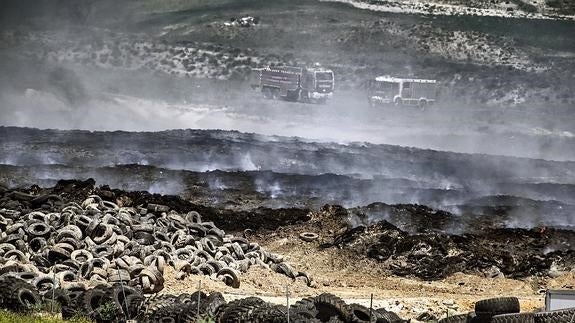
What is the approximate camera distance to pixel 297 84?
71562 mm

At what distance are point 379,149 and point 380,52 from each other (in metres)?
26.8

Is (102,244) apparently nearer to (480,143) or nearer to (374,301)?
(374,301)

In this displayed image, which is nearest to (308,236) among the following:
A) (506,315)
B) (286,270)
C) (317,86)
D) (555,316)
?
(286,270)

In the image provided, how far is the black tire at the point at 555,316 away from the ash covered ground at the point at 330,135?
6.34 metres

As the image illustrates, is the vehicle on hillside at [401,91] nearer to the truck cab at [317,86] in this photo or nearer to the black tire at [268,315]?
the truck cab at [317,86]

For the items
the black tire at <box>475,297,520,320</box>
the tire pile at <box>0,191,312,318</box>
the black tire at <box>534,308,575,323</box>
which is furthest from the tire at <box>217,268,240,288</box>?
the black tire at <box>534,308,575,323</box>

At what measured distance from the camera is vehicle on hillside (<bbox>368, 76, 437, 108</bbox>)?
243ft

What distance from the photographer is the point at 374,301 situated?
27.1 m

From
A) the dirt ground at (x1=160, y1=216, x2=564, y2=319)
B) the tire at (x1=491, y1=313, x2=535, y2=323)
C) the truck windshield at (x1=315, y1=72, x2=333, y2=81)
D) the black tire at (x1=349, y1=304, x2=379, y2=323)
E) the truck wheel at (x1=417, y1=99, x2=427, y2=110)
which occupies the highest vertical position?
the truck windshield at (x1=315, y1=72, x2=333, y2=81)

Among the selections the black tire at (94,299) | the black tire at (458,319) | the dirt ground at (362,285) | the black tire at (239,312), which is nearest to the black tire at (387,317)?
the black tire at (458,319)

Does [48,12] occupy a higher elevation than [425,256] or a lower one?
higher

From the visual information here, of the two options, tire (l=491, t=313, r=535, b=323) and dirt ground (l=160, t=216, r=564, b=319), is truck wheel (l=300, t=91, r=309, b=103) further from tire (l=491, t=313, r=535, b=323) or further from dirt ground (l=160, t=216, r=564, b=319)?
tire (l=491, t=313, r=535, b=323)

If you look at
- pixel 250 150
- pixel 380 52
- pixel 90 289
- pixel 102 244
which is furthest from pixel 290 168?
pixel 380 52

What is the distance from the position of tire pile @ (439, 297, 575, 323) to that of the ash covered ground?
4612 millimetres
